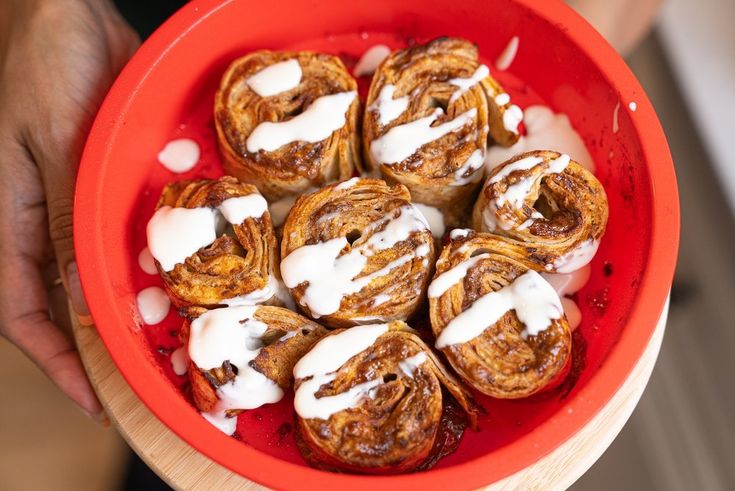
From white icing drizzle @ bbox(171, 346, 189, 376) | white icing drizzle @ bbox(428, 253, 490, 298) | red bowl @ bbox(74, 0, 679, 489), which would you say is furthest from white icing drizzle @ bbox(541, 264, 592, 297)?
white icing drizzle @ bbox(171, 346, 189, 376)

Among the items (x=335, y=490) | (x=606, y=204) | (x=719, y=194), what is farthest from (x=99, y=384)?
(x=719, y=194)

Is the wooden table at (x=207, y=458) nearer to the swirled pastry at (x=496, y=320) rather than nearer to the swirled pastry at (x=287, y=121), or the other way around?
the swirled pastry at (x=496, y=320)

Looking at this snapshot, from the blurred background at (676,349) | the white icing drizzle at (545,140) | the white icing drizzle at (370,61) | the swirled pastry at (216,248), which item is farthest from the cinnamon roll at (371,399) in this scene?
the blurred background at (676,349)

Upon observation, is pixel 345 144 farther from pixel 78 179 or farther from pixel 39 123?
pixel 39 123

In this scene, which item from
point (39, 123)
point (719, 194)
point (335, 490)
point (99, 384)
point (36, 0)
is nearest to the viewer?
point (335, 490)

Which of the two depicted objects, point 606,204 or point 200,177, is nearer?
point 606,204

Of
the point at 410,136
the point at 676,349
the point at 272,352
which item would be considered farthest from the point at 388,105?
the point at 676,349
